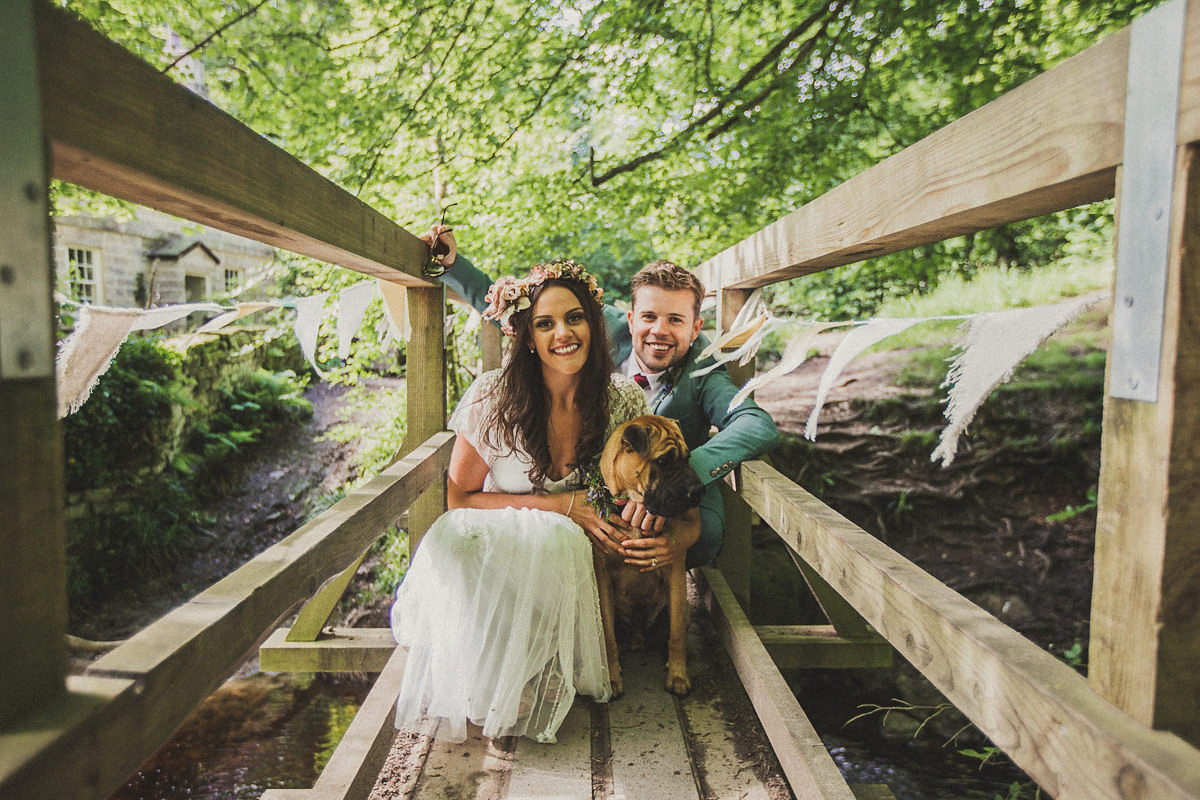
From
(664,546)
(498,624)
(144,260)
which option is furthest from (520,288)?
(144,260)

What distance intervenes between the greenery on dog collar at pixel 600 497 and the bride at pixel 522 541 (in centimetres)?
4

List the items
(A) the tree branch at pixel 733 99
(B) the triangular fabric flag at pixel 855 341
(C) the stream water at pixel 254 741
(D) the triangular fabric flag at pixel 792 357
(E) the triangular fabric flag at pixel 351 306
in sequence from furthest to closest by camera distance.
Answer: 1. (A) the tree branch at pixel 733 99
2. (C) the stream water at pixel 254 741
3. (E) the triangular fabric flag at pixel 351 306
4. (D) the triangular fabric flag at pixel 792 357
5. (B) the triangular fabric flag at pixel 855 341

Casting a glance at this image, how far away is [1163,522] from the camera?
2.52ft

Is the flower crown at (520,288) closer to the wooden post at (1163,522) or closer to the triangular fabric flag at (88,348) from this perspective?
the triangular fabric flag at (88,348)

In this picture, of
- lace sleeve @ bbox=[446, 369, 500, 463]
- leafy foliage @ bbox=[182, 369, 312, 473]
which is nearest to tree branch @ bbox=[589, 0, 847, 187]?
lace sleeve @ bbox=[446, 369, 500, 463]

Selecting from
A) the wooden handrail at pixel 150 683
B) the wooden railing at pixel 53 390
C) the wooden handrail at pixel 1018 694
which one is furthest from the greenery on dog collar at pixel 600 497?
the wooden railing at pixel 53 390

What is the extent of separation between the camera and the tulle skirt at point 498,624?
89.4 inches

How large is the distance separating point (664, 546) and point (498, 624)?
62 centimetres

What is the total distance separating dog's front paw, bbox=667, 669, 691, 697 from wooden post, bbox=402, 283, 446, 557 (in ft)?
4.30

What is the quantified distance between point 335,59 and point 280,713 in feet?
17.1

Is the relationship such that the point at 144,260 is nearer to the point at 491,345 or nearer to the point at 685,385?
the point at 491,345

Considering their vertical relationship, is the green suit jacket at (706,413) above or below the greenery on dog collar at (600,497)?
above

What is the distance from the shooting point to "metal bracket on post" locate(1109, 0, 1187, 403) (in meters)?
0.75

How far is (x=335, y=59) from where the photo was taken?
570 cm
